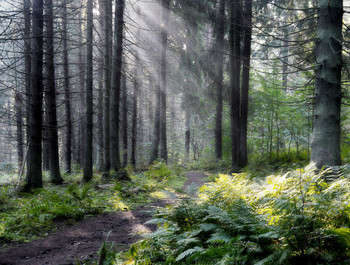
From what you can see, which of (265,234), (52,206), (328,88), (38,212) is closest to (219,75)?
(328,88)

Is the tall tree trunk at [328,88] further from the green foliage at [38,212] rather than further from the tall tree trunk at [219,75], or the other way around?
the tall tree trunk at [219,75]

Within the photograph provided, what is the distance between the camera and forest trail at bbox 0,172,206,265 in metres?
3.61

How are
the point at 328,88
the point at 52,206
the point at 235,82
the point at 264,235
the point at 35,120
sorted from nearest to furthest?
the point at 264,235, the point at 328,88, the point at 52,206, the point at 35,120, the point at 235,82

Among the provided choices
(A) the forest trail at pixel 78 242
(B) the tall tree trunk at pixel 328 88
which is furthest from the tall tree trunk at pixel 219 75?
(A) the forest trail at pixel 78 242

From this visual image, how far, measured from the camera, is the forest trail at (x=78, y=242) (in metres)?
3.61

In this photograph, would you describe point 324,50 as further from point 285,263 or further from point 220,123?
point 220,123

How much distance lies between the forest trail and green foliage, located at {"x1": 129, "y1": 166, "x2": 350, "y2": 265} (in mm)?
596

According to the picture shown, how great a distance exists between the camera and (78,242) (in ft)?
14.3

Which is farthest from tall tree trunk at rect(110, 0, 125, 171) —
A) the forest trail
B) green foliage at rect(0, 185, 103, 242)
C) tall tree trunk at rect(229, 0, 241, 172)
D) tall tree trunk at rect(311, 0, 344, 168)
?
tall tree trunk at rect(311, 0, 344, 168)

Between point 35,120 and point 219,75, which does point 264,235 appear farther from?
point 219,75

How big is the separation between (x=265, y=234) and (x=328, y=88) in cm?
429

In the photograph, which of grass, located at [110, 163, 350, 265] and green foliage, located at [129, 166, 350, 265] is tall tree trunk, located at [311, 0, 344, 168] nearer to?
grass, located at [110, 163, 350, 265]

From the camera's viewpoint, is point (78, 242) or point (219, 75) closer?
point (78, 242)

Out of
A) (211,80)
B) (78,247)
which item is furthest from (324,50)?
(211,80)
